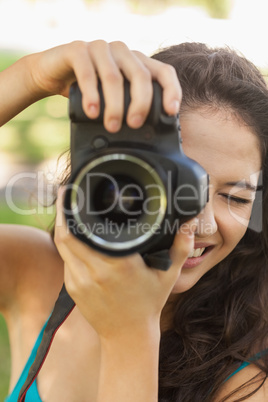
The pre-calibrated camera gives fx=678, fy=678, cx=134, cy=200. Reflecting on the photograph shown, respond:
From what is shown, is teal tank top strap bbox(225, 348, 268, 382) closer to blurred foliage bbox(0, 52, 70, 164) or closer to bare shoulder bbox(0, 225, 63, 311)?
bare shoulder bbox(0, 225, 63, 311)

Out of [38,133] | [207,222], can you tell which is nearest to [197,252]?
[207,222]

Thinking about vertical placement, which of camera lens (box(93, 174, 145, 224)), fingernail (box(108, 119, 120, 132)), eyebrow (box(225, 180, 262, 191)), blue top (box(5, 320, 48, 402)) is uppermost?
fingernail (box(108, 119, 120, 132))

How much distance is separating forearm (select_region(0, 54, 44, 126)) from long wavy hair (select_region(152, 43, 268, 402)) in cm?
31

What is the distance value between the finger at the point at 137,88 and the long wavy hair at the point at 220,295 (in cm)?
31

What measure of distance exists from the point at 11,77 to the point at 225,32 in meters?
4.59

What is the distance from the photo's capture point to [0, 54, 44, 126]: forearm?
1330mm

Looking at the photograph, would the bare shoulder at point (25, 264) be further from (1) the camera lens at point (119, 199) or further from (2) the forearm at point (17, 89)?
(1) the camera lens at point (119, 199)

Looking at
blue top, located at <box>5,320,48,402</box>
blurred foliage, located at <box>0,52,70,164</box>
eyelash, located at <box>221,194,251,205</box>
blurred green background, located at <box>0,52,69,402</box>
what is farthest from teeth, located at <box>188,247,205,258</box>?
blurred foliage, located at <box>0,52,70,164</box>

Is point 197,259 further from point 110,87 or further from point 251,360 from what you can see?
point 110,87

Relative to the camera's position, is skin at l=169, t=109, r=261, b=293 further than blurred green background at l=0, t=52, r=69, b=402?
No

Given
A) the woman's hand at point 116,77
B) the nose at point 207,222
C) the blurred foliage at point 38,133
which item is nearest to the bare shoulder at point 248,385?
the nose at point 207,222

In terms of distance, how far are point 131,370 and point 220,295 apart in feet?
1.84

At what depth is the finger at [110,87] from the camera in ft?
3.50

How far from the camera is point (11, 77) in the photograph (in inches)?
53.2
